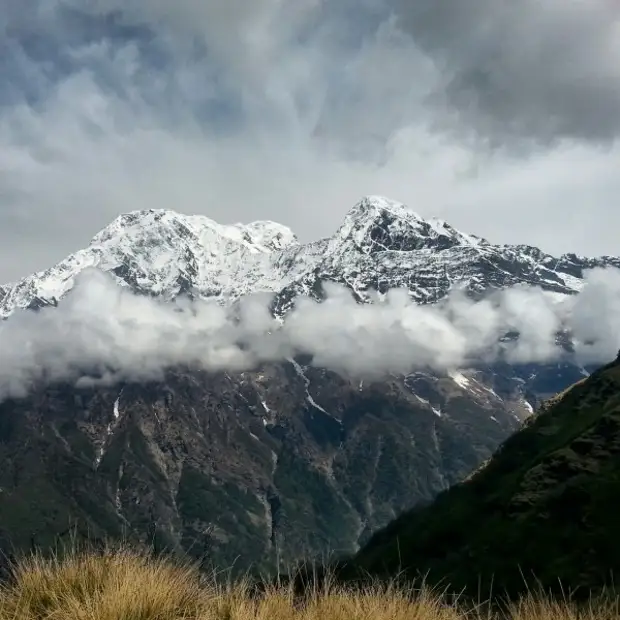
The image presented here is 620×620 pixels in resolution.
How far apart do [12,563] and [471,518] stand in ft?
340

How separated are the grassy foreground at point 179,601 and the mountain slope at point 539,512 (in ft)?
154

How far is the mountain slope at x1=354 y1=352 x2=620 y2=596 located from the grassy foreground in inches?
1847

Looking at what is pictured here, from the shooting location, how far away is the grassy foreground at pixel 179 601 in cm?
560

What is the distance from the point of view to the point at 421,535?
4117 inches

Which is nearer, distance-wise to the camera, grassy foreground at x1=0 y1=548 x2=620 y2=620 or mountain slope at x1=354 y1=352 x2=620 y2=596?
grassy foreground at x1=0 y1=548 x2=620 y2=620

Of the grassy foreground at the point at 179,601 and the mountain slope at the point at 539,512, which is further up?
the grassy foreground at the point at 179,601

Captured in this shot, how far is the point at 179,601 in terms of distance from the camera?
630 centimetres

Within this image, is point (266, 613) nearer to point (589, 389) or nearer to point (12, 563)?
point (12, 563)

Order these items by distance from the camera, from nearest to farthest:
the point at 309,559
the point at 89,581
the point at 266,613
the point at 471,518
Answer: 1. the point at 266,613
2. the point at 89,581
3. the point at 309,559
4. the point at 471,518

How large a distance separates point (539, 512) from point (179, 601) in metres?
87.3

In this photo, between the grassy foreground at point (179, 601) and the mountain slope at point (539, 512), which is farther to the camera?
the mountain slope at point (539, 512)

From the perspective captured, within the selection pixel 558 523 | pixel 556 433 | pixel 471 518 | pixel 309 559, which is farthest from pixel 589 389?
pixel 309 559

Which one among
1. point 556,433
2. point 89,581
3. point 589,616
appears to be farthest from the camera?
point 556,433

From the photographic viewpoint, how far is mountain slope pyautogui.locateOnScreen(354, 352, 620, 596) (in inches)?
2643
